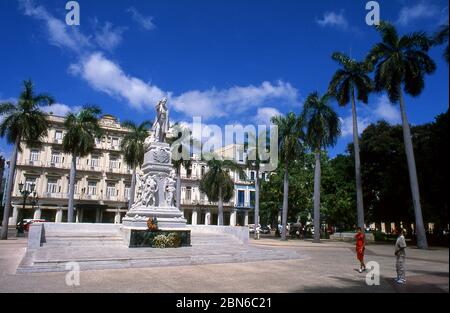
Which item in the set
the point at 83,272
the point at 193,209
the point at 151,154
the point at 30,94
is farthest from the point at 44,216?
the point at 83,272

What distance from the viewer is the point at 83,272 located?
36.6 feet

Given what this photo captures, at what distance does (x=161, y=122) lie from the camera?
22234 millimetres

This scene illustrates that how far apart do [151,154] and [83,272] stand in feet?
34.8

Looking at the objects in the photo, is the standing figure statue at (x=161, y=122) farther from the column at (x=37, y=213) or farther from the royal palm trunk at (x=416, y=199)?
the column at (x=37, y=213)

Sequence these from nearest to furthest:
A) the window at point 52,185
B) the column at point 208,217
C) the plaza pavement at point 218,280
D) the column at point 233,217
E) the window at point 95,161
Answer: the plaza pavement at point 218,280 < the window at point 52,185 < the window at point 95,161 < the column at point 208,217 < the column at point 233,217

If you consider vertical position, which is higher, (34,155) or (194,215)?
(34,155)

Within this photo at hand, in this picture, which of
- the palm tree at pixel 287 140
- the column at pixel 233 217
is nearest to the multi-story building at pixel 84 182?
the column at pixel 233 217

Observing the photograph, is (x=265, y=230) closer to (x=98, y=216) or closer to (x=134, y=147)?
(x=98, y=216)

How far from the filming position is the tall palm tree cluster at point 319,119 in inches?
1073

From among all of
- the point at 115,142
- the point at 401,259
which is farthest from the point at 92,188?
the point at 401,259

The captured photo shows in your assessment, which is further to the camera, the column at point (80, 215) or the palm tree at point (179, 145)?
the column at point (80, 215)

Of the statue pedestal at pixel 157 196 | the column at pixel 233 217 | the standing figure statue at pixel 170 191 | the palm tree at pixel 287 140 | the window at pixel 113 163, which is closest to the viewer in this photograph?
the statue pedestal at pixel 157 196

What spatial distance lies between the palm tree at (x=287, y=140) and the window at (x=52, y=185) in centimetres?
3499

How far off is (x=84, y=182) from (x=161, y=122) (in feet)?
121
